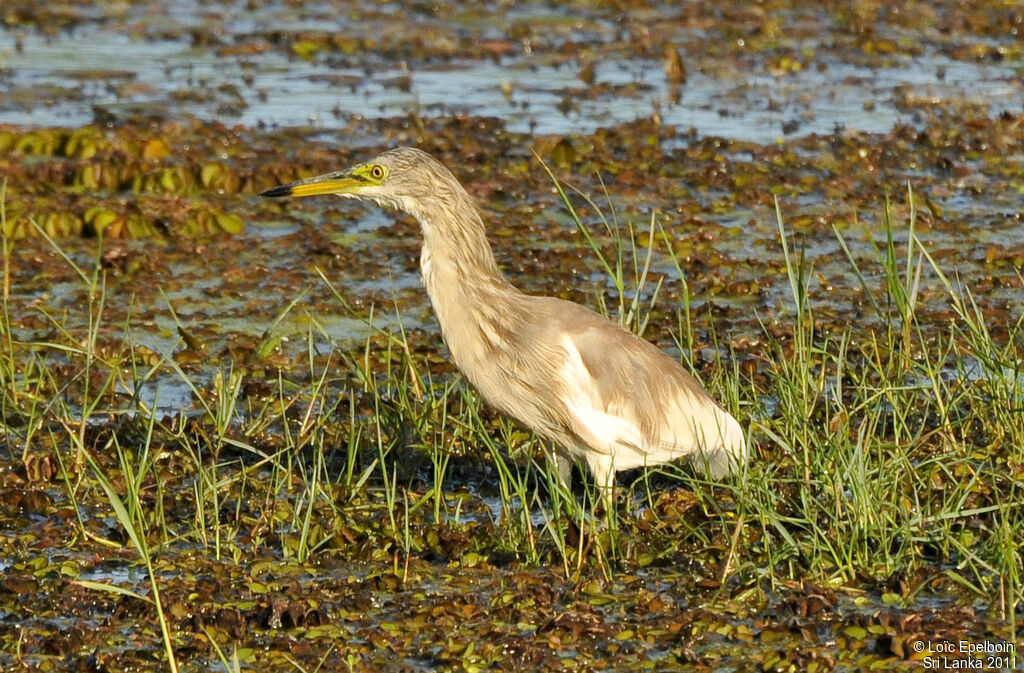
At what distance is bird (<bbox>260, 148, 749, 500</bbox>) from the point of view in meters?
4.88

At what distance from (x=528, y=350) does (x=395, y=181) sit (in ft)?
2.22

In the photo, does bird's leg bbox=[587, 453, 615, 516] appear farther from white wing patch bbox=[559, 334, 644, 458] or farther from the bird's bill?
the bird's bill

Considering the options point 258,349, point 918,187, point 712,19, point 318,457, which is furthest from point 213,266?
point 712,19

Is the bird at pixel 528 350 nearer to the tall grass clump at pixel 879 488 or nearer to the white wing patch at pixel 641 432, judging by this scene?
the white wing patch at pixel 641 432

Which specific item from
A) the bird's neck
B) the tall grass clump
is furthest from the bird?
the tall grass clump

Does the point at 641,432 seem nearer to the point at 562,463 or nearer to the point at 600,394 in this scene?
the point at 600,394

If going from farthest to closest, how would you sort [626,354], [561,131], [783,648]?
[561,131]
[626,354]
[783,648]

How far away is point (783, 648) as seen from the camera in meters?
4.21

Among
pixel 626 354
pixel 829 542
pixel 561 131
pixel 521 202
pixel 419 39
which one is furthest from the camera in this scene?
pixel 419 39

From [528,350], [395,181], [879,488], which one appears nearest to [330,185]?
[395,181]

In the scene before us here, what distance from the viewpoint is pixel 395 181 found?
499cm

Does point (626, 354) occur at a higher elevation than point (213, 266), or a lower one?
higher

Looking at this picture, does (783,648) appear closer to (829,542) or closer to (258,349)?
(829,542)

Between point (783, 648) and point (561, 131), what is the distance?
6806mm
